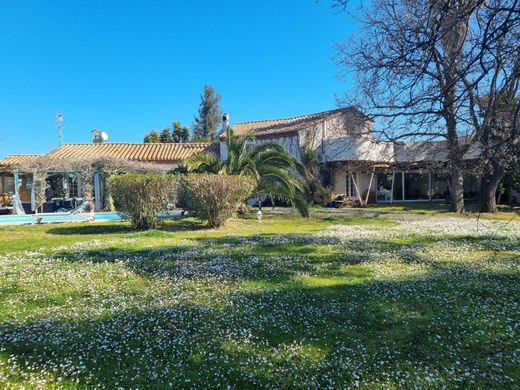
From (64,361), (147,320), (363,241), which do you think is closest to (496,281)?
(363,241)

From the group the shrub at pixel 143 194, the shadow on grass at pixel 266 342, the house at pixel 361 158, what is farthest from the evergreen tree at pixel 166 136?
the shadow on grass at pixel 266 342

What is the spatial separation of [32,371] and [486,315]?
17.6 ft

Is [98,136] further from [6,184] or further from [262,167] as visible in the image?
[262,167]

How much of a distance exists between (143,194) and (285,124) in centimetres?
1972

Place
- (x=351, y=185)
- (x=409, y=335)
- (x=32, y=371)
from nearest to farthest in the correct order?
(x=32, y=371) → (x=409, y=335) → (x=351, y=185)

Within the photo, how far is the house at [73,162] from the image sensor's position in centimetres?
2242

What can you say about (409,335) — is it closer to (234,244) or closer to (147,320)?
(147,320)

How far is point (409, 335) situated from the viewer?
13.5 ft

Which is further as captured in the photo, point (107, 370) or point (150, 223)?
point (150, 223)

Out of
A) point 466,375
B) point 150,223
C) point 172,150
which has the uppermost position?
point 172,150

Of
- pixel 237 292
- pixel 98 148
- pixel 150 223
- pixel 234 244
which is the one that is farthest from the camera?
pixel 98 148

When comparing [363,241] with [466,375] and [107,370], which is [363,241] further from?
[107,370]

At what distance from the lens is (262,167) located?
16.6m

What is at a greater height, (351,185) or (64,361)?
(351,185)
